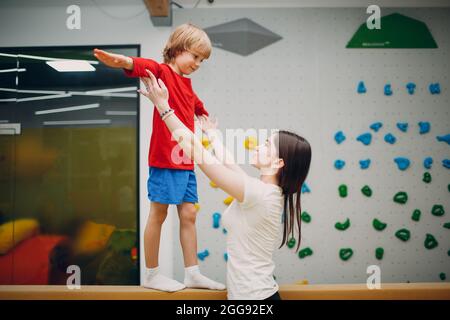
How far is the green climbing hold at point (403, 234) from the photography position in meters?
2.88

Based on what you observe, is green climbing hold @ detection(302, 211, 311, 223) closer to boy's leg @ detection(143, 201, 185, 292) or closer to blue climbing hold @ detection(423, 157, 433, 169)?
blue climbing hold @ detection(423, 157, 433, 169)

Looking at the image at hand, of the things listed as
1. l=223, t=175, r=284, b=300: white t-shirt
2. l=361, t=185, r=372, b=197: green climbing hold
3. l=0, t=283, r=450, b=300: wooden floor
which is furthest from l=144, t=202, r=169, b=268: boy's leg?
l=361, t=185, r=372, b=197: green climbing hold

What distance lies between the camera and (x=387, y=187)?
2.93 meters

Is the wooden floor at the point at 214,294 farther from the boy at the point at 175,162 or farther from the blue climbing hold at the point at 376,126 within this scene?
the blue climbing hold at the point at 376,126

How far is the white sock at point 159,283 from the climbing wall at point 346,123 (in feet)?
4.37

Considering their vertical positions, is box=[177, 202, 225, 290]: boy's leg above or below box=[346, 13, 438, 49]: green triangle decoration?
below

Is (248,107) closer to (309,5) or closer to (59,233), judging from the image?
(309,5)

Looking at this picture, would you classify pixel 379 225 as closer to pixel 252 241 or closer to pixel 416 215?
pixel 416 215

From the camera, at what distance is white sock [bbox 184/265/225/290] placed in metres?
1.52

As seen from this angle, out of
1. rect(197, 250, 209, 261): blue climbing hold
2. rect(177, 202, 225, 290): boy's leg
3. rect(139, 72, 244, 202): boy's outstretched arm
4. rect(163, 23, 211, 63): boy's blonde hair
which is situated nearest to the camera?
rect(139, 72, 244, 202): boy's outstretched arm

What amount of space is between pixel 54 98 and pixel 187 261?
7.18ft

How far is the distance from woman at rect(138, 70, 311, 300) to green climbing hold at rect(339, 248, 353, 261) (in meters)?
1.76

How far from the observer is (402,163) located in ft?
9.55

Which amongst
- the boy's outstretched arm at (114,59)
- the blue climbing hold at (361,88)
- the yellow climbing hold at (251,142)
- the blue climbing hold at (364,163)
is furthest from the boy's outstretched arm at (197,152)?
the blue climbing hold at (361,88)
